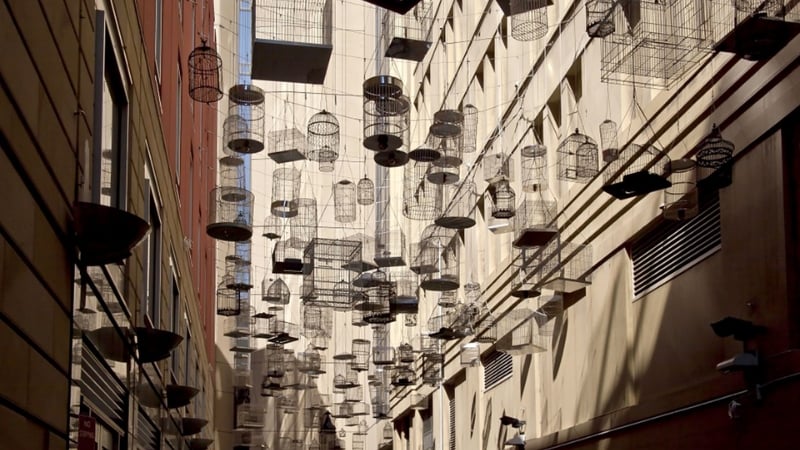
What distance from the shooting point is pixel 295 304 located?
168 feet

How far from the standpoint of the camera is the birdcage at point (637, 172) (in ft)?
41.3

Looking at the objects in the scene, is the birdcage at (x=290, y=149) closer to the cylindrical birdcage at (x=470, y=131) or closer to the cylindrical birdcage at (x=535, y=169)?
the cylindrical birdcage at (x=470, y=131)

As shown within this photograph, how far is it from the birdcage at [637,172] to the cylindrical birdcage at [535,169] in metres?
1.08

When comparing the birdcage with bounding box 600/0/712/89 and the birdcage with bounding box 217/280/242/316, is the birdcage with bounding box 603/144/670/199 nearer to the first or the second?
the birdcage with bounding box 600/0/712/89

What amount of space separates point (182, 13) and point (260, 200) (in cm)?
2796

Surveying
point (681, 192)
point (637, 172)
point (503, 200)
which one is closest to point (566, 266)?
point (503, 200)

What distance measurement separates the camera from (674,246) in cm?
1494

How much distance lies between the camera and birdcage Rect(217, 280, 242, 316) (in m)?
23.0

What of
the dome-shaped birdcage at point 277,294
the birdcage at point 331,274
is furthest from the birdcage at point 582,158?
the dome-shaped birdcage at point 277,294

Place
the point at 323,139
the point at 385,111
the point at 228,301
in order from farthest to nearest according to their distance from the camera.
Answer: the point at 228,301
the point at 323,139
the point at 385,111

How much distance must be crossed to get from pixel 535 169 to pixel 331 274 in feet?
21.7

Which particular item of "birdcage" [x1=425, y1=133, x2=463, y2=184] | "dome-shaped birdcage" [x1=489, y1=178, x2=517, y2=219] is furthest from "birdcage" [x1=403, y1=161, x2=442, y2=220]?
"birdcage" [x1=425, y1=133, x2=463, y2=184]

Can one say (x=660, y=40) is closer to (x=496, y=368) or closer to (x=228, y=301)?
(x=496, y=368)

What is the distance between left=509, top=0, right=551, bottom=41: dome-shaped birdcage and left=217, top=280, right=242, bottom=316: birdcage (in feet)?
29.8
